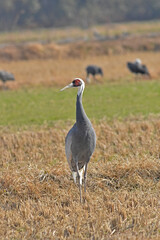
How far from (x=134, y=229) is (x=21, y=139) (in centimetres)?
572

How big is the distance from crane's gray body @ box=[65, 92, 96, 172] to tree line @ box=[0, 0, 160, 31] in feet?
240

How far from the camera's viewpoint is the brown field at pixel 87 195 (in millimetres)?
5559

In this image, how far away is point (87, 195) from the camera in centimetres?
673

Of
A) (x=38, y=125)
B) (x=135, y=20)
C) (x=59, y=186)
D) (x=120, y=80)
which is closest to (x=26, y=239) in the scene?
(x=59, y=186)

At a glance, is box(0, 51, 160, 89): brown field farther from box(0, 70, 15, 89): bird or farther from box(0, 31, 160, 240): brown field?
box(0, 31, 160, 240): brown field

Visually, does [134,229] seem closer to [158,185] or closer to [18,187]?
[158,185]

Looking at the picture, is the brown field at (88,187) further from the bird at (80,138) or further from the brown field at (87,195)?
the bird at (80,138)

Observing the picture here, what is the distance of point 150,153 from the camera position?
8.97 m

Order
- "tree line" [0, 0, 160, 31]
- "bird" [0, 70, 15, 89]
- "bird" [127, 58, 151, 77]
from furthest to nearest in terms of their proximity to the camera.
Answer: "tree line" [0, 0, 160, 31] → "bird" [127, 58, 151, 77] → "bird" [0, 70, 15, 89]

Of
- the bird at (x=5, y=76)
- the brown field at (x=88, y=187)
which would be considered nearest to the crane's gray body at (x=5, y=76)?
the bird at (x=5, y=76)

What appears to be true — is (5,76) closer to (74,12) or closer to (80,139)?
(80,139)

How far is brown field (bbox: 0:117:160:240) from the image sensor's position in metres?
5.56

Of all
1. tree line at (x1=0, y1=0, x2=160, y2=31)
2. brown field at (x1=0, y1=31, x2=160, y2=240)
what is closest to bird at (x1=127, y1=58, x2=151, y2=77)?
brown field at (x1=0, y1=31, x2=160, y2=240)

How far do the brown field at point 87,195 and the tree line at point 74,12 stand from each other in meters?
70.6
